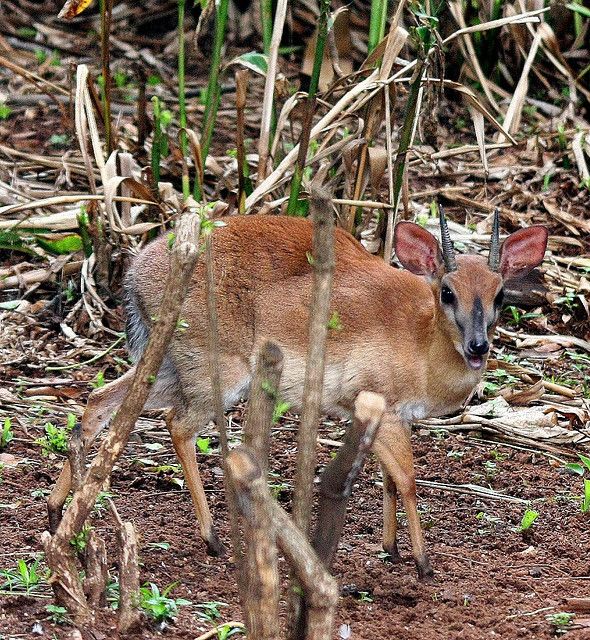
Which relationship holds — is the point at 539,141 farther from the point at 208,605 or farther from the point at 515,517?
the point at 208,605

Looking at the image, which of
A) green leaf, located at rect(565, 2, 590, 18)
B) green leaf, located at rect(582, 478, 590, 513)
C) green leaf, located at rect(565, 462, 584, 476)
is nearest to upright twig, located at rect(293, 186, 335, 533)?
green leaf, located at rect(582, 478, 590, 513)

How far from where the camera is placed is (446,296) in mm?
5066

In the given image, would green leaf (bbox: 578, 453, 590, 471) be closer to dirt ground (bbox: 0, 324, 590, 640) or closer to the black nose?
dirt ground (bbox: 0, 324, 590, 640)

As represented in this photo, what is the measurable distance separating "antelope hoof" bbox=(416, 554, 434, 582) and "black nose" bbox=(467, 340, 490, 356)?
0.84 meters

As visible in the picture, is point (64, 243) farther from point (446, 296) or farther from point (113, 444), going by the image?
point (113, 444)

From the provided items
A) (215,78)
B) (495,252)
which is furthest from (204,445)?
(215,78)

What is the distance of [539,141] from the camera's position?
8820mm

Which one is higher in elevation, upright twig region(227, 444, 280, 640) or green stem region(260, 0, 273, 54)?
green stem region(260, 0, 273, 54)

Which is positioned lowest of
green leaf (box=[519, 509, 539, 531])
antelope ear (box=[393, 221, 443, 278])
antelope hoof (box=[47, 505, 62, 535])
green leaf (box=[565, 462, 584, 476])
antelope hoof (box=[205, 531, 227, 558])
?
antelope hoof (box=[205, 531, 227, 558])

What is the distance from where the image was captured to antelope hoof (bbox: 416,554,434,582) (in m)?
4.68

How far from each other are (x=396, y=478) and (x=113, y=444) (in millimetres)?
1749

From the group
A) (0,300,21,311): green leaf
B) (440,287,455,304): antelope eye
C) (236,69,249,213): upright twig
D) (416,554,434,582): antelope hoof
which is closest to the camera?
(416,554,434,582): antelope hoof

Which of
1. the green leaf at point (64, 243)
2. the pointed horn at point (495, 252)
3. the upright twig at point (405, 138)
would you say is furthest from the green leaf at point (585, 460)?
the green leaf at point (64, 243)

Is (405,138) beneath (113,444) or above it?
above
